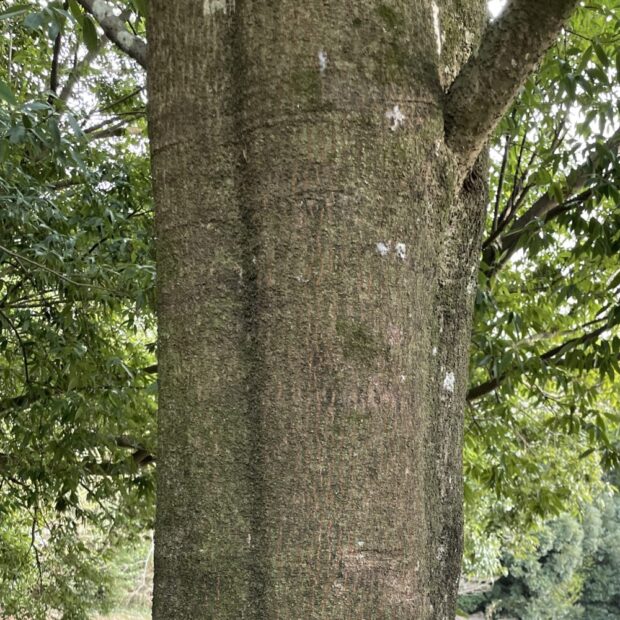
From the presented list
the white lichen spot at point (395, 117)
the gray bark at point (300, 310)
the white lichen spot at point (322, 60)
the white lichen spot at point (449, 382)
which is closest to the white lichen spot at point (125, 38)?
A: the gray bark at point (300, 310)

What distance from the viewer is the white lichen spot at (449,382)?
1428mm

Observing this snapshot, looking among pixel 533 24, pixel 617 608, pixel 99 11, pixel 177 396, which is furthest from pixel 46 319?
pixel 617 608

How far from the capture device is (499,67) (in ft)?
4.50

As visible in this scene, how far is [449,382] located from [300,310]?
36 centimetres

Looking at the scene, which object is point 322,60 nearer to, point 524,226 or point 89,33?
point 89,33

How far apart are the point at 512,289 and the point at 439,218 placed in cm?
461

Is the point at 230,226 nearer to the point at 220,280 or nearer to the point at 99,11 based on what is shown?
the point at 220,280

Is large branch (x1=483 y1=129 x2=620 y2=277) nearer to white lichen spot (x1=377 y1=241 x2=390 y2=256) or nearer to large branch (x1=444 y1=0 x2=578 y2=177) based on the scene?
large branch (x1=444 y1=0 x2=578 y2=177)

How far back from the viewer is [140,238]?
3.98m

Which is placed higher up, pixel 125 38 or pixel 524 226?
pixel 524 226

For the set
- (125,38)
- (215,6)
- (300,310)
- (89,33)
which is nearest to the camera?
(300,310)

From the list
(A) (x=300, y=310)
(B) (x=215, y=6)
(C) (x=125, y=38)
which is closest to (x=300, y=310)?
(A) (x=300, y=310)

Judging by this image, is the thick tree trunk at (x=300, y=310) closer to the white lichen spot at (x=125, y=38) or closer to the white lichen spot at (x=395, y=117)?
the white lichen spot at (x=395, y=117)

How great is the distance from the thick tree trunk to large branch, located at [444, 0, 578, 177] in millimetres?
44
